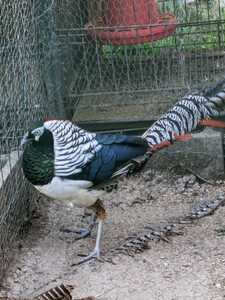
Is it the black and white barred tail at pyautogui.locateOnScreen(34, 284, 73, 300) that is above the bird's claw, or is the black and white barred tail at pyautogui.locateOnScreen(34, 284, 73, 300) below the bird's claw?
above

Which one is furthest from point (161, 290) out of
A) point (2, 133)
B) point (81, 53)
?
point (81, 53)

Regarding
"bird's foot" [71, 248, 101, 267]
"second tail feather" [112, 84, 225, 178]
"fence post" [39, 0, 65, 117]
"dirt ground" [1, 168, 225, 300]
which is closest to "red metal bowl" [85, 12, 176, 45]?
"fence post" [39, 0, 65, 117]

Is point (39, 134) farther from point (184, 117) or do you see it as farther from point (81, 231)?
point (184, 117)

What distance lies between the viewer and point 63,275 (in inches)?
178

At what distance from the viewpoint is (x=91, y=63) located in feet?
20.4

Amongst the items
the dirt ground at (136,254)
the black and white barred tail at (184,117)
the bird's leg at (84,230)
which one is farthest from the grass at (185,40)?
the bird's leg at (84,230)

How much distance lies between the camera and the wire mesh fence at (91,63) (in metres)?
5.04

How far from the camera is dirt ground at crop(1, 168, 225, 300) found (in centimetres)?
434

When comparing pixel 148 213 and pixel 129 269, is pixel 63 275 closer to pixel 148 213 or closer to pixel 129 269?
pixel 129 269

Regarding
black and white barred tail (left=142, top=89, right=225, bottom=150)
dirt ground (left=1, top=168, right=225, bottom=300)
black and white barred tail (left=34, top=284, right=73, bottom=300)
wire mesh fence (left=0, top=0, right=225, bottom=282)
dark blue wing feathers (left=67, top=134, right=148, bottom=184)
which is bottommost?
dirt ground (left=1, top=168, right=225, bottom=300)

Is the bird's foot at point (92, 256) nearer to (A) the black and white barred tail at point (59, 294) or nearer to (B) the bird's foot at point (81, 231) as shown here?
(B) the bird's foot at point (81, 231)

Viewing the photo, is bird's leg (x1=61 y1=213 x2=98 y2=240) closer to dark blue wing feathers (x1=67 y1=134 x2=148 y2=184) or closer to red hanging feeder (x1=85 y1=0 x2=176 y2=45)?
dark blue wing feathers (x1=67 y1=134 x2=148 y2=184)

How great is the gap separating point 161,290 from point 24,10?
7.21 feet

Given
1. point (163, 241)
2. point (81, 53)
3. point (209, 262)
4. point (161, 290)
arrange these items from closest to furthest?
point (161, 290) < point (209, 262) < point (163, 241) < point (81, 53)
